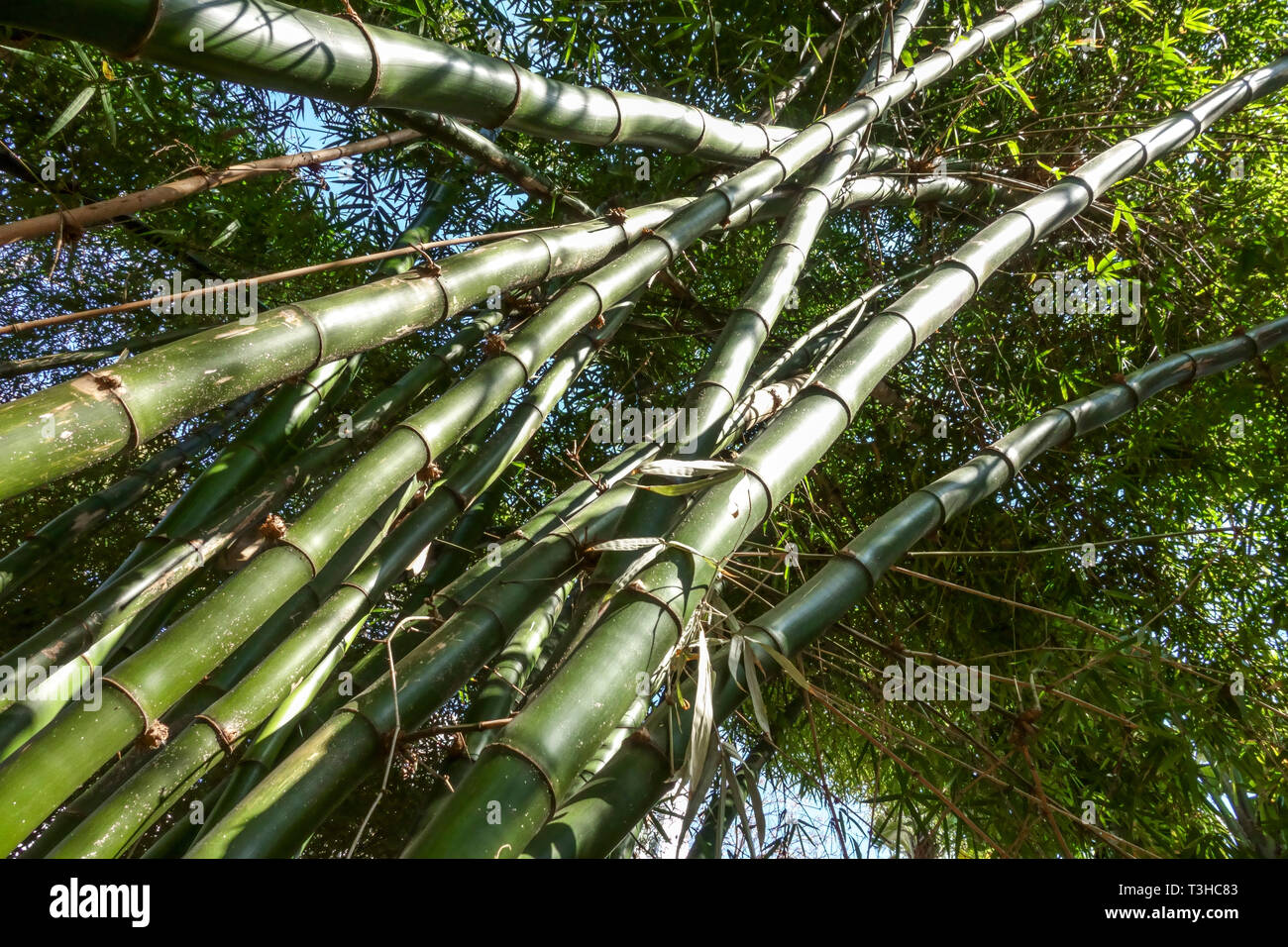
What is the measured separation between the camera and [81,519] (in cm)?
190

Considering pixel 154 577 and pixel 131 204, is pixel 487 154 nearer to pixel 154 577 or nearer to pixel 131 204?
pixel 131 204

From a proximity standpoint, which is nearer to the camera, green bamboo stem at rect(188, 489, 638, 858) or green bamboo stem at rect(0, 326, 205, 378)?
green bamboo stem at rect(188, 489, 638, 858)

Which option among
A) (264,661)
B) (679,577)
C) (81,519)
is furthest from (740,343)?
(81,519)

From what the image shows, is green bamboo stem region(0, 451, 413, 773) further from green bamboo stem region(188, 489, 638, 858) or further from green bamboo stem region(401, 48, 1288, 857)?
green bamboo stem region(401, 48, 1288, 857)

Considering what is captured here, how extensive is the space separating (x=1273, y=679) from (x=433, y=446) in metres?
2.02

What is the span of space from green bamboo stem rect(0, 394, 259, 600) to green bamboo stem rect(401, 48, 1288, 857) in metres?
1.41

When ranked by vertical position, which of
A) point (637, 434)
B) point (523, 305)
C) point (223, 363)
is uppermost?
point (523, 305)

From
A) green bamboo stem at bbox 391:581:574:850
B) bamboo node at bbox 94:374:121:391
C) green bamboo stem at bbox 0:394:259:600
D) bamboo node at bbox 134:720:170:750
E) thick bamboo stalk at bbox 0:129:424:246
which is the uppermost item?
thick bamboo stalk at bbox 0:129:424:246

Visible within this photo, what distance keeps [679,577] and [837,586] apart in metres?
0.33

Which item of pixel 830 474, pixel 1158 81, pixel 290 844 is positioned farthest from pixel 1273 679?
pixel 290 844

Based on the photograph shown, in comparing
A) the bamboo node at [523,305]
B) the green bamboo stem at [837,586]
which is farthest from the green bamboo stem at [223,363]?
the green bamboo stem at [837,586]

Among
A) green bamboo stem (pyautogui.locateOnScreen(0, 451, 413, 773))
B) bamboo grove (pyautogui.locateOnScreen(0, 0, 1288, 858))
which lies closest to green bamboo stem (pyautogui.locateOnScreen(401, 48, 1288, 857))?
bamboo grove (pyautogui.locateOnScreen(0, 0, 1288, 858))

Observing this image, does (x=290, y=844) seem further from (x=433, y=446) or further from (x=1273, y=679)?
(x=1273, y=679)

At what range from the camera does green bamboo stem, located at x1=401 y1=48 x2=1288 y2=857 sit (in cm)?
87
